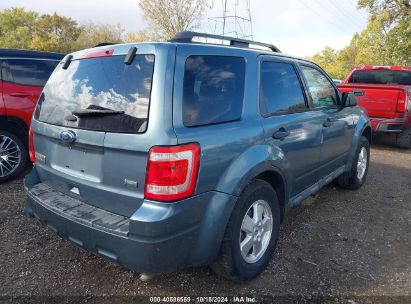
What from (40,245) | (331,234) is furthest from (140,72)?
(331,234)

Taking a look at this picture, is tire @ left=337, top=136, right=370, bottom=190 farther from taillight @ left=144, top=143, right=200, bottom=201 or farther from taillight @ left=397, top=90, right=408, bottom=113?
taillight @ left=144, top=143, right=200, bottom=201

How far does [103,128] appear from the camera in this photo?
2258 mm

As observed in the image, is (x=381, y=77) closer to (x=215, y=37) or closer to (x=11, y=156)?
(x=215, y=37)

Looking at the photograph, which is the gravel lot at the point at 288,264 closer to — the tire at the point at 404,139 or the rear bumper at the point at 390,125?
the rear bumper at the point at 390,125

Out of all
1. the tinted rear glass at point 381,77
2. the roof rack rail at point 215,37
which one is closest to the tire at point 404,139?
the tinted rear glass at point 381,77

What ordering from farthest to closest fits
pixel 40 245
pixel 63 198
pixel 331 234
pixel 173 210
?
pixel 331 234, pixel 40 245, pixel 63 198, pixel 173 210

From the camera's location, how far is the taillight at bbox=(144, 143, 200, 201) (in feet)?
6.69

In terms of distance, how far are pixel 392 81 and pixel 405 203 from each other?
18.8ft

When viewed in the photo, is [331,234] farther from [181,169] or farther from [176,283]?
[181,169]

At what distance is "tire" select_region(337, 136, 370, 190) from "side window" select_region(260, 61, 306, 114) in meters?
1.84

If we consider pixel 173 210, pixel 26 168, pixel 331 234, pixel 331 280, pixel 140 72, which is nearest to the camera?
pixel 173 210

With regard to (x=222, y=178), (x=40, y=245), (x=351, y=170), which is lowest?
(x=40, y=245)

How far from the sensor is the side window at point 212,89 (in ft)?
7.25

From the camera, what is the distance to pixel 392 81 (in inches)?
360
